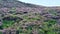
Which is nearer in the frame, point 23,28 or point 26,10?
point 23,28

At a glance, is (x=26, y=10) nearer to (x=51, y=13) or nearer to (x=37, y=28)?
(x=51, y=13)

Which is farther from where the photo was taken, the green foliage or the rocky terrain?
the green foliage

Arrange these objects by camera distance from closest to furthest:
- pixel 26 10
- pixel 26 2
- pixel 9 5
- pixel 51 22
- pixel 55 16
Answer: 1. pixel 51 22
2. pixel 55 16
3. pixel 26 10
4. pixel 9 5
5. pixel 26 2

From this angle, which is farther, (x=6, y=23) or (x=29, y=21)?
(x=6, y=23)

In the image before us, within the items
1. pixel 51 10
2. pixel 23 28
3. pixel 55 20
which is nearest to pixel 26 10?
pixel 51 10

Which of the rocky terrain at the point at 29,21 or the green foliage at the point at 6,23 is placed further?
the green foliage at the point at 6,23

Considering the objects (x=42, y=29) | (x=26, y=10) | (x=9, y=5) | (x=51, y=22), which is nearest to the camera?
(x=42, y=29)
